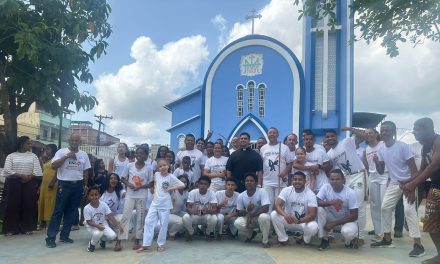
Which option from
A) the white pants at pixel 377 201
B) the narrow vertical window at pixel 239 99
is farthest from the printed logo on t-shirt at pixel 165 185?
the narrow vertical window at pixel 239 99

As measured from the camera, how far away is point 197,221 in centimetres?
685

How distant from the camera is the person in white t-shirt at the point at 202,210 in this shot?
6766mm

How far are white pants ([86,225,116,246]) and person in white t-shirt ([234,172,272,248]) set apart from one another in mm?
1965

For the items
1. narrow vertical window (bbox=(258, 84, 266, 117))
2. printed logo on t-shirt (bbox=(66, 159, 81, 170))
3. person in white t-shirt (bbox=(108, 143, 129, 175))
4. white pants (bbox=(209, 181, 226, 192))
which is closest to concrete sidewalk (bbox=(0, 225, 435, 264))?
white pants (bbox=(209, 181, 226, 192))

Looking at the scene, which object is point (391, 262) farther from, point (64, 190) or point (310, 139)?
point (64, 190)

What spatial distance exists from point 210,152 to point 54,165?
316 centimetres

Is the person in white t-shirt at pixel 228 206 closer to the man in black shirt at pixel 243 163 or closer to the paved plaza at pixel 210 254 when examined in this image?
the man in black shirt at pixel 243 163

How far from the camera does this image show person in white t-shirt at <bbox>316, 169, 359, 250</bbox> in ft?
20.0

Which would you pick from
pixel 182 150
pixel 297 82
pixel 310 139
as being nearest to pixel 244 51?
pixel 297 82

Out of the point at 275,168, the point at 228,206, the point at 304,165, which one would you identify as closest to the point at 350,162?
the point at 304,165

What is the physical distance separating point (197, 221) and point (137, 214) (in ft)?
3.30

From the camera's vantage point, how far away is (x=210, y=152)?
28.0 feet

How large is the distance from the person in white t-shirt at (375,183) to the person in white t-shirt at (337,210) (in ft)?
2.64

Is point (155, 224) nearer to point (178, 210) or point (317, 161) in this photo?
point (178, 210)
